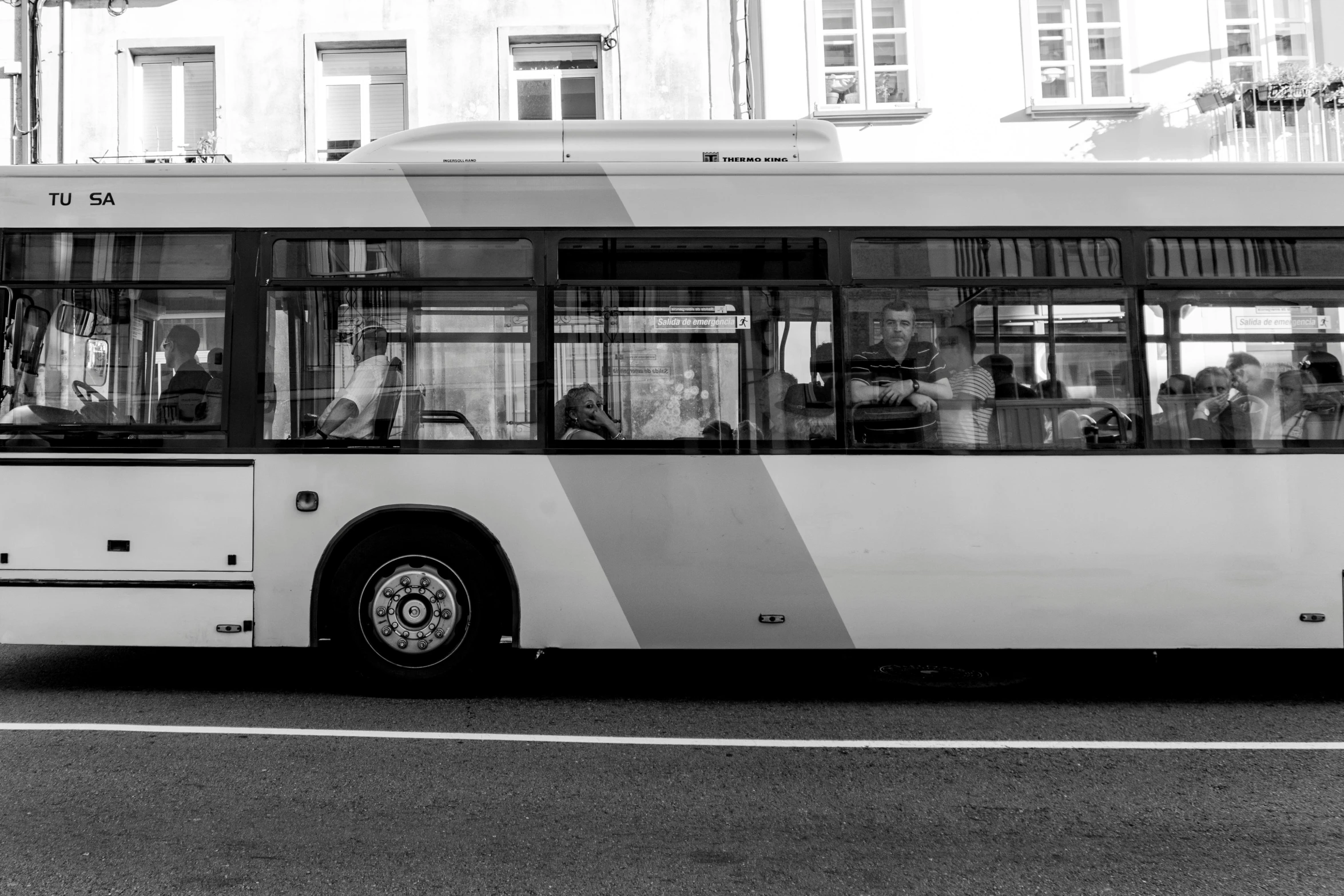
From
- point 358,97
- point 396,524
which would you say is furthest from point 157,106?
point 396,524

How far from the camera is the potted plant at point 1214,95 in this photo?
1430 cm

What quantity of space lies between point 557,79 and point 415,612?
1083 cm

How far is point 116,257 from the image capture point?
6.25 metres

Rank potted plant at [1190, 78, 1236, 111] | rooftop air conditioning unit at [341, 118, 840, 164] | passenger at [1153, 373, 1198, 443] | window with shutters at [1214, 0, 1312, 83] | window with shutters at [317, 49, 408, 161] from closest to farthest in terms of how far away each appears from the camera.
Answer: passenger at [1153, 373, 1198, 443]
rooftop air conditioning unit at [341, 118, 840, 164]
potted plant at [1190, 78, 1236, 111]
window with shutters at [1214, 0, 1312, 83]
window with shutters at [317, 49, 408, 161]

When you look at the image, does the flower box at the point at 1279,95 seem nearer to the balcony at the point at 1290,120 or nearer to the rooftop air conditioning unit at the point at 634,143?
the balcony at the point at 1290,120

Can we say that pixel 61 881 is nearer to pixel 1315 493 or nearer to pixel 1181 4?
pixel 1315 493

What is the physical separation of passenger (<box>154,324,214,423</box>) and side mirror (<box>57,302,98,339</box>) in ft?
1.37

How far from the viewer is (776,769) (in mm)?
Result: 4898

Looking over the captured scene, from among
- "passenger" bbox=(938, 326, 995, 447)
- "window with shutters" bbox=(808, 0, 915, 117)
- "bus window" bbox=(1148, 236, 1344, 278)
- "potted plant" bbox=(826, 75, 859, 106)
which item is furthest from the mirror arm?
"potted plant" bbox=(826, 75, 859, 106)

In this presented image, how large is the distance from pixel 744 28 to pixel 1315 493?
10.8 m

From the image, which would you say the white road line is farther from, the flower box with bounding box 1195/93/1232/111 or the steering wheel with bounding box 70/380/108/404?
the flower box with bounding box 1195/93/1232/111

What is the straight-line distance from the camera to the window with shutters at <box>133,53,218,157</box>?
15.2 meters

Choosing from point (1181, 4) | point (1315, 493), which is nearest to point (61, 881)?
point (1315, 493)

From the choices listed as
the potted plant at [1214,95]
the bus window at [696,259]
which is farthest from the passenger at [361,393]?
the potted plant at [1214,95]
